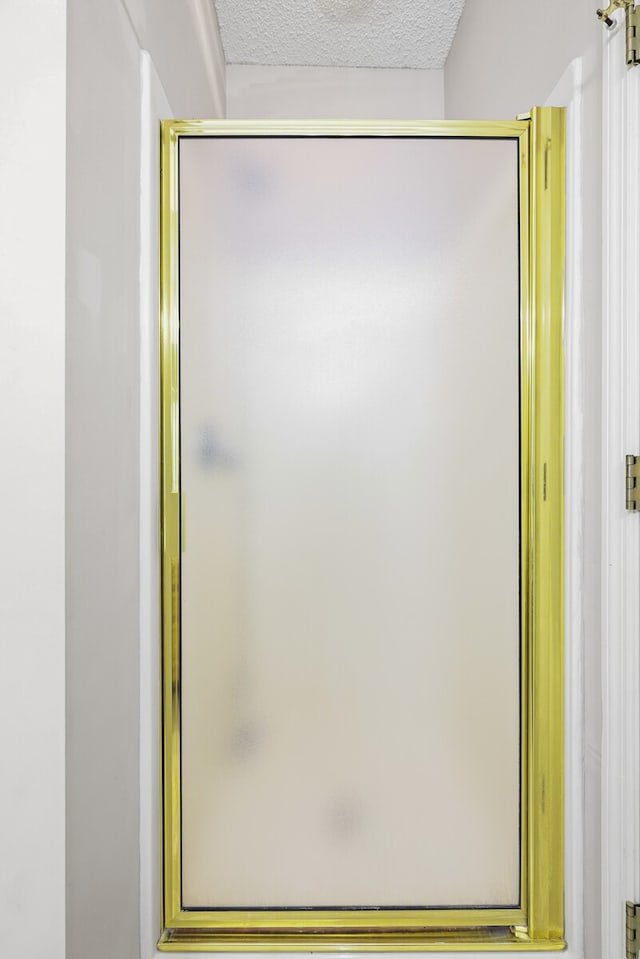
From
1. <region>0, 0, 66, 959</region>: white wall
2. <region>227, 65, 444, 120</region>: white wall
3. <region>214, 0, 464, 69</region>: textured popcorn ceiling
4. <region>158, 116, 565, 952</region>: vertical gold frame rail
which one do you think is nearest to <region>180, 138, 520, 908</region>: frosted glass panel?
<region>158, 116, 565, 952</region>: vertical gold frame rail

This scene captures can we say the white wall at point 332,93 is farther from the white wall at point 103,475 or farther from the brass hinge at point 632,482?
the brass hinge at point 632,482

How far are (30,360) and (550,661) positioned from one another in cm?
100

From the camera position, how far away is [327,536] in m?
1.21

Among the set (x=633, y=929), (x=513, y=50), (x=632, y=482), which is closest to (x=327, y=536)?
(x=632, y=482)

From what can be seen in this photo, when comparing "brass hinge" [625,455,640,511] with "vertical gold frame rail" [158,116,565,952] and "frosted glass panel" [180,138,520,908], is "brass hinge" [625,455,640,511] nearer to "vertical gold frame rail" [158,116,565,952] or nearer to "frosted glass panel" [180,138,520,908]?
"vertical gold frame rail" [158,116,565,952]

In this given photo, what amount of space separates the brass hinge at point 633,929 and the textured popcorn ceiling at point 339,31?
241 centimetres

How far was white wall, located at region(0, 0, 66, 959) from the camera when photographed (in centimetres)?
82

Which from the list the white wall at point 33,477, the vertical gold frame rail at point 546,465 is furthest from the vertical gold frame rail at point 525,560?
the white wall at point 33,477

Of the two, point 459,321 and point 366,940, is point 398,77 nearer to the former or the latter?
point 459,321

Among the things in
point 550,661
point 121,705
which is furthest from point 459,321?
point 121,705

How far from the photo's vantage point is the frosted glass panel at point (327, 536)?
1.21 m

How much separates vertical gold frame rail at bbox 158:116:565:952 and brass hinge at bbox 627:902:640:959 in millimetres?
170

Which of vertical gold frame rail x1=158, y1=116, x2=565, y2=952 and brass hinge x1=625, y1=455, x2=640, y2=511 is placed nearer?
brass hinge x1=625, y1=455, x2=640, y2=511

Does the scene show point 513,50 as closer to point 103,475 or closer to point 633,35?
point 633,35
